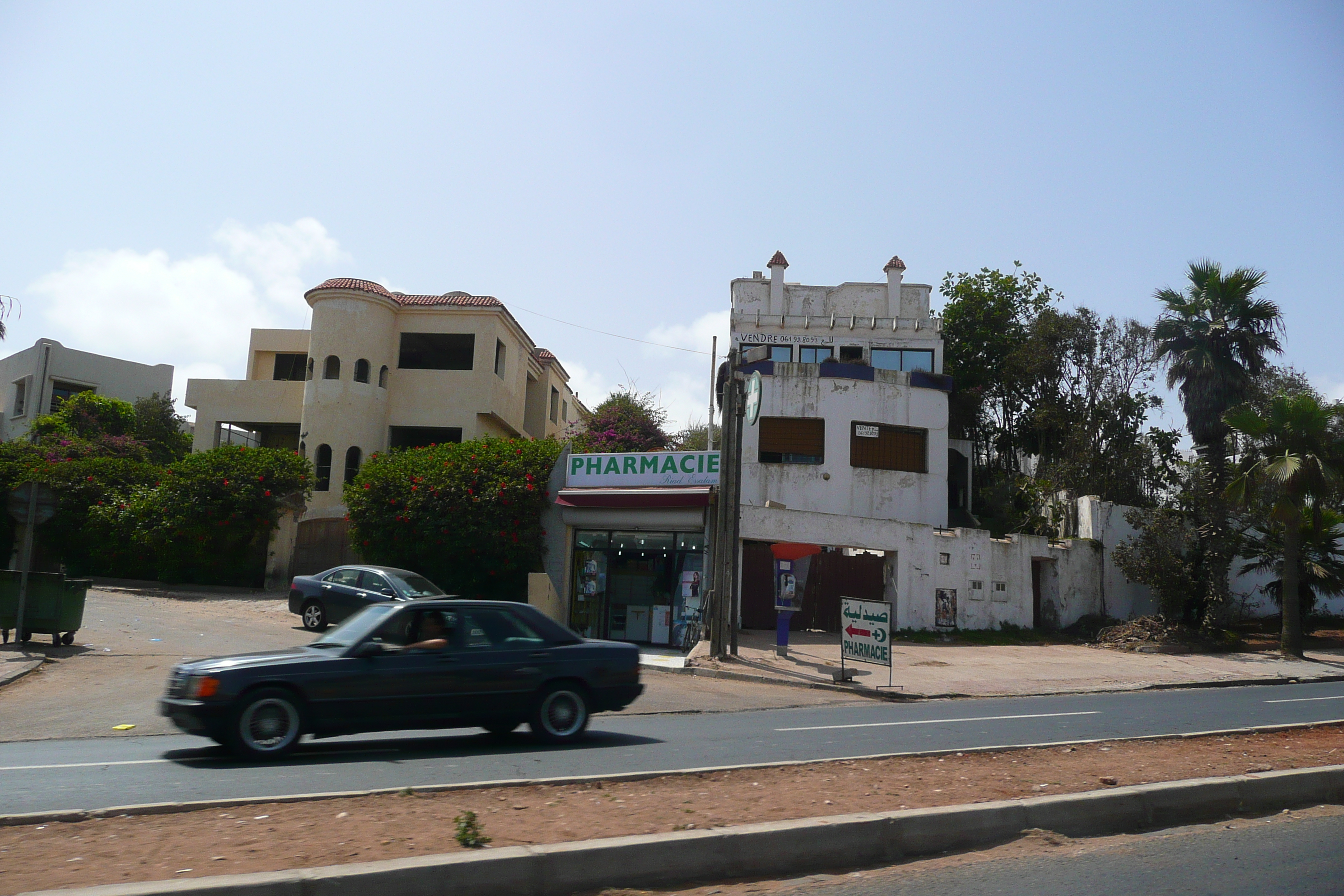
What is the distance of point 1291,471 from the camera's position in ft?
76.6

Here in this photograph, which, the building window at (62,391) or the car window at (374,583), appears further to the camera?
the building window at (62,391)

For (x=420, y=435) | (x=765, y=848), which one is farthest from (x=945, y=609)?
(x=765, y=848)

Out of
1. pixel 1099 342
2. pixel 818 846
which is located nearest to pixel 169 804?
pixel 818 846

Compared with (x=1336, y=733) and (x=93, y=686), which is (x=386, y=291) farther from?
(x=1336, y=733)

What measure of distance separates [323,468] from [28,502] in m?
17.9

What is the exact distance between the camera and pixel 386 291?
114 ft

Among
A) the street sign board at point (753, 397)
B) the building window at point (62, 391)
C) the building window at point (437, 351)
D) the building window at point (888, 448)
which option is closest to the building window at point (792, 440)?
the building window at point (888, 448)

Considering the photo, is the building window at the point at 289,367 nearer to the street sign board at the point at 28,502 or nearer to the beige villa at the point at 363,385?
the beige villa at the point at 363,385

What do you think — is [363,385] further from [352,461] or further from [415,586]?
[415,586]

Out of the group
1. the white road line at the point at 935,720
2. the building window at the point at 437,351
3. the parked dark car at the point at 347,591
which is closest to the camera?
the white road line at the point at 935,720

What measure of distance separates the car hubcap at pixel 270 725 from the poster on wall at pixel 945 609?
63.7 ft

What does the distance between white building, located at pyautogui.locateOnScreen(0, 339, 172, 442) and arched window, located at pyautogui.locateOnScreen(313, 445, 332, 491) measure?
2246 centimetres

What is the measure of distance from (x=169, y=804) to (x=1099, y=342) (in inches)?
1466

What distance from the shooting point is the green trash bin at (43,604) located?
15664mm
